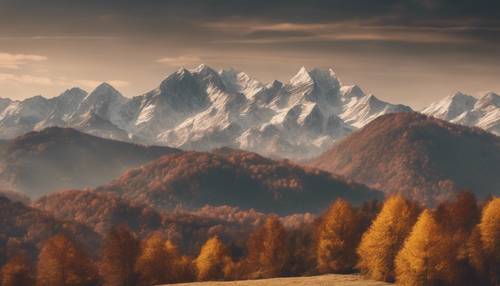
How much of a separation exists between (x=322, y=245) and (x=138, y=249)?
1588 inches

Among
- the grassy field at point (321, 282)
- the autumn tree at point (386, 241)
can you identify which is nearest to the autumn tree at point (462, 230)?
the autumn tree at point (386, 241)

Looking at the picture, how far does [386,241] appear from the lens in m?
116

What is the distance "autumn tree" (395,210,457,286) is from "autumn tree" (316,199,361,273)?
2513cm

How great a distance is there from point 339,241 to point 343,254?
260 centimetres

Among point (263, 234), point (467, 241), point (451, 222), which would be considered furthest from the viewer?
point (263, 234)

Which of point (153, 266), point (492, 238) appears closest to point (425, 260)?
point (492, 238)

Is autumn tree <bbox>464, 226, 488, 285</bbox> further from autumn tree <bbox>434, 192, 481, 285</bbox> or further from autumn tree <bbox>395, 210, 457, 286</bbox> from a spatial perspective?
autumn tree <bbox>395, 210, 457, 286</bbox>

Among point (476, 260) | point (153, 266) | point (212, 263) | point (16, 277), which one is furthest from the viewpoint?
point (212, 263)

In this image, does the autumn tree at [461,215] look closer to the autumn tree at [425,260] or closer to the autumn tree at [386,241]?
the autumn tree at [386,241]

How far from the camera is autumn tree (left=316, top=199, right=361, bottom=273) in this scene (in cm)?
13150

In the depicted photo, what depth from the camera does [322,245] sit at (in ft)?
435

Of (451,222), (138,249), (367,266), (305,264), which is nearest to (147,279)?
(138,249)

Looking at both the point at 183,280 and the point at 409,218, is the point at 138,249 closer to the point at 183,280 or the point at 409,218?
the point at 183,280

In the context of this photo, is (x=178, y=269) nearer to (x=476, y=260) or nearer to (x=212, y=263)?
(x=212, y=263)
